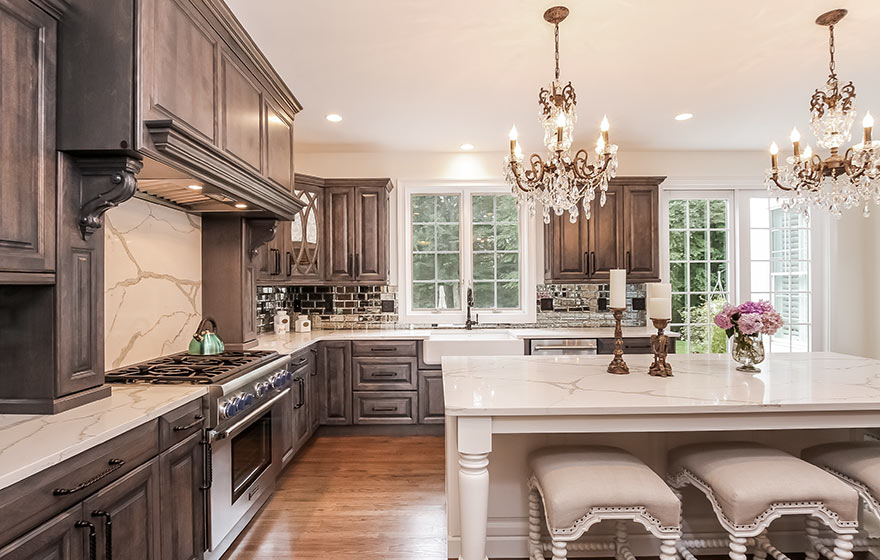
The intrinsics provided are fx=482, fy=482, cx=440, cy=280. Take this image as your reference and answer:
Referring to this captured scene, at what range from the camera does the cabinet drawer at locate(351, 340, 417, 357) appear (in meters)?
4.14

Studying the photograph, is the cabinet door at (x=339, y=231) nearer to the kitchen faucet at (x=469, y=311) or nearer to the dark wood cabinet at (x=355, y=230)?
the dark wood cabinet at (x=355, y=230)

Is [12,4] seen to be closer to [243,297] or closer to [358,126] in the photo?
[243,297]

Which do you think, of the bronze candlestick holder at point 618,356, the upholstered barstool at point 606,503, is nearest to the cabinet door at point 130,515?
the upholstered barstool at point 606,503

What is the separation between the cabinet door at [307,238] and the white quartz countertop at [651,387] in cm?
215

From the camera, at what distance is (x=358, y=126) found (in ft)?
13.3

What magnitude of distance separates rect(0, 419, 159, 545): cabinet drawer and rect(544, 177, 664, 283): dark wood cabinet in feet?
12.3

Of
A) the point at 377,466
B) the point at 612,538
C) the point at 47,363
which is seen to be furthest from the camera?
the point at 377,466

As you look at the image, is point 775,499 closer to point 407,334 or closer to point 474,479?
point 474,479

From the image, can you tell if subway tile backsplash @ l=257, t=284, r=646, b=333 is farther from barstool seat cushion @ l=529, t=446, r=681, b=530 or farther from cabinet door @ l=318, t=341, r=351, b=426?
barstool seat cushion @ l=529, t=446, r=681, b=530

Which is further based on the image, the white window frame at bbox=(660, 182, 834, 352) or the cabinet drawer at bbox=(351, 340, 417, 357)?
the white window frame at bbox=(660, 182, 834, 352)

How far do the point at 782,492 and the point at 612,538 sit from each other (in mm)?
804

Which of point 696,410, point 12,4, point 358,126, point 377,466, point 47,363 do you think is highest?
point 358,126

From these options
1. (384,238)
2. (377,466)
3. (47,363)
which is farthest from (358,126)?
(47,363)

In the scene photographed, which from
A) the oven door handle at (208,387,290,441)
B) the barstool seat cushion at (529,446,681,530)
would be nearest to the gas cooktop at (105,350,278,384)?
the oven door handle at (208,387,290,441)
